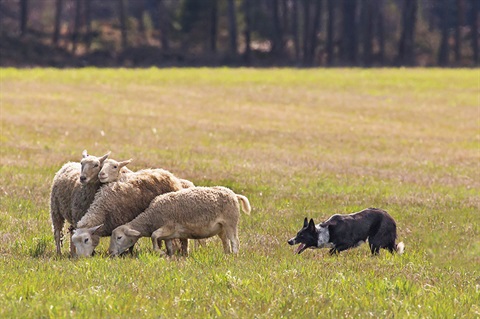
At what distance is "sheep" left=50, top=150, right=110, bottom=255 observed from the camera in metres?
11.9

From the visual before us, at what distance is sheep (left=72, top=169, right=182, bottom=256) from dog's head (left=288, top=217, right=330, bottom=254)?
6.22 ft

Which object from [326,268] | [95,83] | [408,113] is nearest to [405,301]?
[326,268]

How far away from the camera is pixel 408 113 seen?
1622 inches

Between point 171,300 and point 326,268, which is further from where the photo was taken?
point 326,268

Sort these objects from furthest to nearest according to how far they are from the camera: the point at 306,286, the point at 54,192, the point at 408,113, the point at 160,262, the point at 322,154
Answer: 1. the point at 408,113
2. the point at 322,154
3. the point at 54,192
4. the point at 160,262
5. the point at 306,286

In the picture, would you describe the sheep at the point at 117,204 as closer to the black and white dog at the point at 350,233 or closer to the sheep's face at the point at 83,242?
the sheep's face at the point at 83,242

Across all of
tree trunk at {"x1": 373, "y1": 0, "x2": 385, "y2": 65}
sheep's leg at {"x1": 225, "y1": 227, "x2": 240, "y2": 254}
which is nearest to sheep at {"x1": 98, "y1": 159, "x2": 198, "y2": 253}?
sheep's leg at {"x1": 225, "y1": 227, "x2": 240, "y2": 254}

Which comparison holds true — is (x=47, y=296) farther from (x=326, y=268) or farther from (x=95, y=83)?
(x=95, y=83)

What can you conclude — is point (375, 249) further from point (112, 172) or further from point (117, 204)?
point (112, 172)

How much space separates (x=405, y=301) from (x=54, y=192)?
6.14 meters

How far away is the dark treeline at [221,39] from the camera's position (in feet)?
269

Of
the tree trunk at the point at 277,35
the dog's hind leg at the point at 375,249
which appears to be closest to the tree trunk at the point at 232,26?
the tree trunk at the point at 277,35

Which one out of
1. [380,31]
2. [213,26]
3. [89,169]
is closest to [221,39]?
[213,26]

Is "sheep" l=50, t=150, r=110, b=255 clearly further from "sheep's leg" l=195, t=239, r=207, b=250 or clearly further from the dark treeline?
the dark treeline
